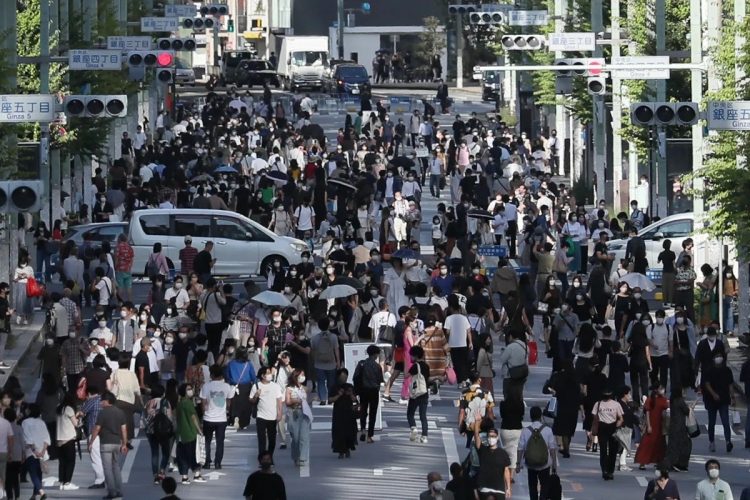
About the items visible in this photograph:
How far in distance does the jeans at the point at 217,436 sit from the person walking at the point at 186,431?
0.26 m

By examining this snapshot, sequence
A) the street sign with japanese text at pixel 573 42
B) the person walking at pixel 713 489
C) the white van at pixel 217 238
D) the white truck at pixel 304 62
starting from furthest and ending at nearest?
1. the white truck at pixel 304 62
2. the street sign with japanese text at pixel 573 42
3. the white van at pixel 217 238
4. the person walking at pixel 713 489

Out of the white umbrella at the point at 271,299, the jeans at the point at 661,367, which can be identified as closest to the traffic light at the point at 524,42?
the white umbrella at the point at 271,299

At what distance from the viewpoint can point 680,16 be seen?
51.7 meters

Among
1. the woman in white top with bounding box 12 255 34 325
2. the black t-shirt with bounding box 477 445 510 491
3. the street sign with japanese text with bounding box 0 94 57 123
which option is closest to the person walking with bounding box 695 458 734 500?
the black t-shirt with bounding box 477 445 510 491

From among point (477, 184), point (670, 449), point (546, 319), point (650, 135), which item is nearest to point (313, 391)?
point (546, 319)

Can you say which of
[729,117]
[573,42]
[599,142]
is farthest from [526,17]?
[729,117]

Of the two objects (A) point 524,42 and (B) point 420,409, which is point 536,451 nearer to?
(B) point 420,409

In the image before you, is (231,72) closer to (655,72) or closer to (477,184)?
(477,184)

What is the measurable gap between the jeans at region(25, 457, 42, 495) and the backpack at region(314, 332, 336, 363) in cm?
630

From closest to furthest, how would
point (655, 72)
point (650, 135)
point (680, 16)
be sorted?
point (655, 72) → point (650, 135) → point (680, 16)

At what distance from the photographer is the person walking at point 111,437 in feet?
85.3

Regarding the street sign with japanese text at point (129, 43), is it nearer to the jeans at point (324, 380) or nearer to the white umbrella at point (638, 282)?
the white umbrella at point (638, 282)

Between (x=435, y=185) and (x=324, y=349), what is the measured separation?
86.5ft

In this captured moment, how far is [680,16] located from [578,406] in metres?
24.7
